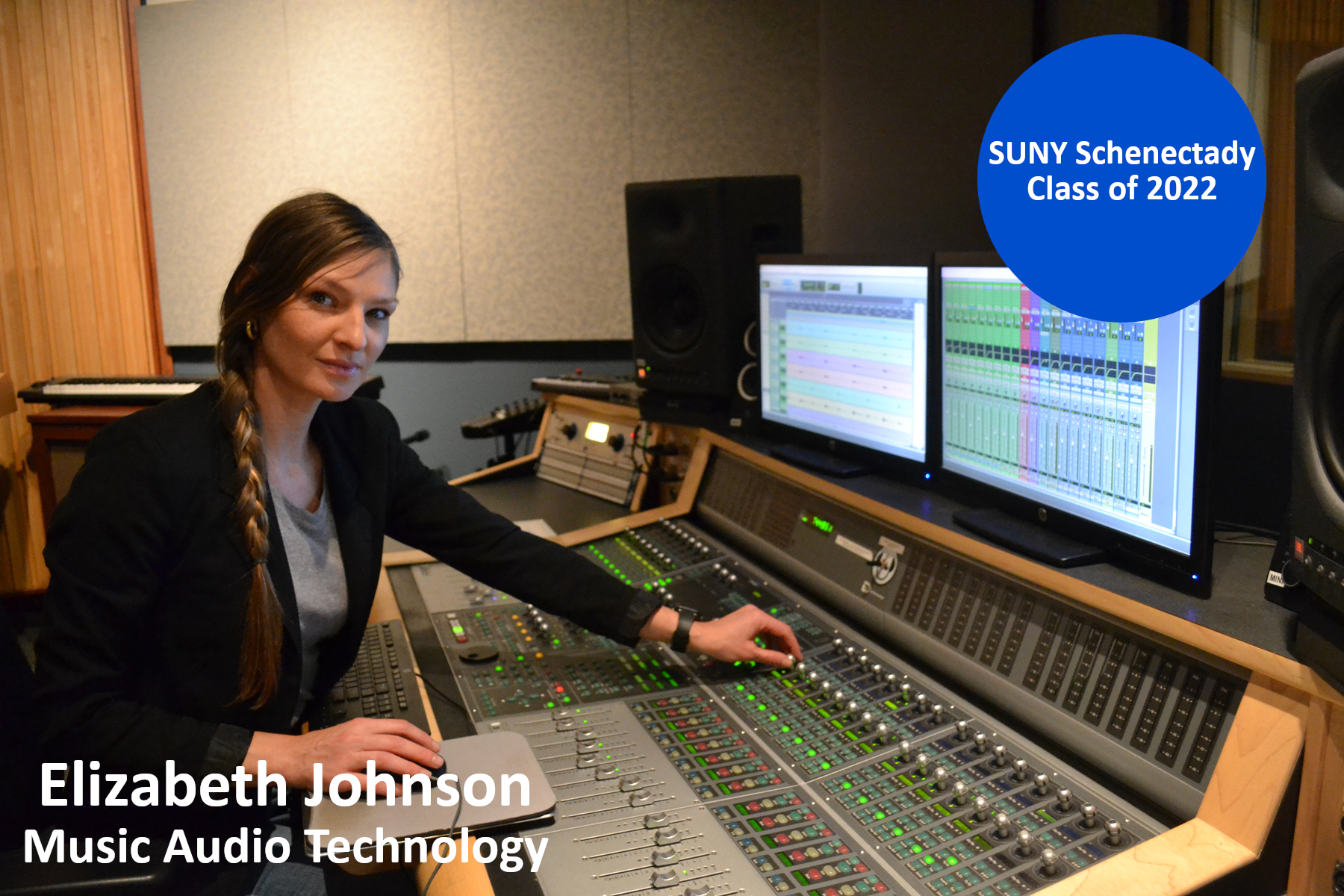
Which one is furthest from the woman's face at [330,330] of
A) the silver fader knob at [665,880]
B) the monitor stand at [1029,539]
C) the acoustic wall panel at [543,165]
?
the acoustic wall panel at [543,165]

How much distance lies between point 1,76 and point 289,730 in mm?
3059

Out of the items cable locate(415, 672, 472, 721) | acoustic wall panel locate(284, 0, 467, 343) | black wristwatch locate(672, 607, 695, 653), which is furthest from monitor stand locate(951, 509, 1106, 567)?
acoustic wall panel locate(284, 0, 467, 343)

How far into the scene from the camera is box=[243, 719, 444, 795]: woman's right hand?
110cm

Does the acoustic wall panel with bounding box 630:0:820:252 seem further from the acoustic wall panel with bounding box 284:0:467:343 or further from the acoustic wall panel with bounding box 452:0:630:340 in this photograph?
the acoustic wall panel with bounding box 284:0:467:343

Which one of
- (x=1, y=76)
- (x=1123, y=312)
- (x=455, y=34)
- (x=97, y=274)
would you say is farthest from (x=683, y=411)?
(x=1, y=76)

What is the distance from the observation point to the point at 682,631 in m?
1.43

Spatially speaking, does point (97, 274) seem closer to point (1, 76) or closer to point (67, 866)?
point (1, 76)

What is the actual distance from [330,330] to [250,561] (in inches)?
11.8

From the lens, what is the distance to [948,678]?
4.15ft

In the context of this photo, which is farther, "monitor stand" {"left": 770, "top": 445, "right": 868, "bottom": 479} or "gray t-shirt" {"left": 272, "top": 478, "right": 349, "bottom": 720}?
"monitor stand" {"left": 770, "top": 445, "right": 868, "bottom": 479}

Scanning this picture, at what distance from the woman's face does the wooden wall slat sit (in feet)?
8.67

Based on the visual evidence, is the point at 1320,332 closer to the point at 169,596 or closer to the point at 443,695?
the point at 443,695

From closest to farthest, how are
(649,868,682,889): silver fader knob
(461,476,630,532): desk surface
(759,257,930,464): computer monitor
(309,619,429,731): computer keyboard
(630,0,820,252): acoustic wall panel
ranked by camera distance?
(649,868,682,889): silver fader knob < (309,619,429,731): computer keyboard < (759,257,930,464): computer monitor < (461,476,630,532): desk surface < (630,0,820,252): acoustic wall panel

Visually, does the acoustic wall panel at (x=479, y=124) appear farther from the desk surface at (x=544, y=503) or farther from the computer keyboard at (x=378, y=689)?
the computer keyboard at (x=378, y=689)
